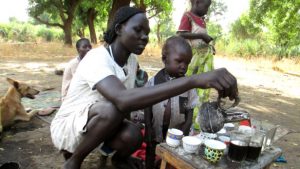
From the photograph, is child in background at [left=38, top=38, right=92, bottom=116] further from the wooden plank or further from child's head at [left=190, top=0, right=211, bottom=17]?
the wooden plank

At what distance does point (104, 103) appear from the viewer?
2.04 m

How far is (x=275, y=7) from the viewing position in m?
15.6

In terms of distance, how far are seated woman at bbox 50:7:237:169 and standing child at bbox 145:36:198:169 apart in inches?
14.9

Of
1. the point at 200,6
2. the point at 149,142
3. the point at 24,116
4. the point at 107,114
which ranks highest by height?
the point at 200,6

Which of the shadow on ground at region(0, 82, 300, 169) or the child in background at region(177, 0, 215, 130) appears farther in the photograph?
the child in background at region(177, 0, 215, 130)

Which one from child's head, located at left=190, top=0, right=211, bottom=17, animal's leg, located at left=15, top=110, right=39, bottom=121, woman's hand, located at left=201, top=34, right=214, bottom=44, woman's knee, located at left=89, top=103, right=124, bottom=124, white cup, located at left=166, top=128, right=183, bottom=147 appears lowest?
animal's leg, located at left=15, top=110, right=39, bottom=121

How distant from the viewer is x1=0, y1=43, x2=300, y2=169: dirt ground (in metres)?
2.97

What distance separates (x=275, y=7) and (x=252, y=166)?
15.7 m

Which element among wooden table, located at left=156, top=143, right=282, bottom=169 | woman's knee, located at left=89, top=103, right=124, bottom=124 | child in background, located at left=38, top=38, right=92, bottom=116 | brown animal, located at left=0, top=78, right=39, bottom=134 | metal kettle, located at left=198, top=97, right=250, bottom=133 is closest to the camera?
wooden table, located at left=156, top=143, right=282, bottom=169

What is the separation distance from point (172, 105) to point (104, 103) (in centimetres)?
86

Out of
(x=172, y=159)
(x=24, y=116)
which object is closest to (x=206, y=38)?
(x=172, y=159)

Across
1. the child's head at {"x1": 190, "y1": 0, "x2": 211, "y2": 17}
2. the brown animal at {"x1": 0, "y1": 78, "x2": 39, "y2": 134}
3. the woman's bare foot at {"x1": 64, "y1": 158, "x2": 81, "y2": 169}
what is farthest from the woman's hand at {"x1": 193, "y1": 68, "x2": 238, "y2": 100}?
the brown animal at {"x1": 0, "y1": 78, "x2": 39, "y2": 134}

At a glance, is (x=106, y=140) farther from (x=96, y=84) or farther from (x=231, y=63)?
(x=231, y=63)

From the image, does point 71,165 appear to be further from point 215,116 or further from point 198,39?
point 198,39
